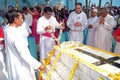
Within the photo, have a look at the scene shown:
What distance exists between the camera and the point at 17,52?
3725mm

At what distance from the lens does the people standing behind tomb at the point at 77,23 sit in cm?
686

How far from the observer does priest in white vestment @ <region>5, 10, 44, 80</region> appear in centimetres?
360

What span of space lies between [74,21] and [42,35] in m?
1.10

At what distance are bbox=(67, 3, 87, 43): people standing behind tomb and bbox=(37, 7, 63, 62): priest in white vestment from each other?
0.77 m

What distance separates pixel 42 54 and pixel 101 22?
1.86 metres

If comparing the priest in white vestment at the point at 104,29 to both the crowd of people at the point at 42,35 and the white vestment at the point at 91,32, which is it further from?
the white vestment at the point at 91,32

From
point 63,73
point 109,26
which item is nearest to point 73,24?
point 109,26

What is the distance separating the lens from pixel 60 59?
4.18 metres

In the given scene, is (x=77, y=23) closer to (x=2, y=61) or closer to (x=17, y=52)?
(x=2, y=61)

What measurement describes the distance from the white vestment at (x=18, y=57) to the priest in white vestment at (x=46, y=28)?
86.3 inches

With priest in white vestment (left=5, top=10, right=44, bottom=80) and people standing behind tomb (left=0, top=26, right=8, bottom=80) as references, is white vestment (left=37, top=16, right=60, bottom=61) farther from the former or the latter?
priest in white vestment (left=5, top=10, right=44, bottom=80)

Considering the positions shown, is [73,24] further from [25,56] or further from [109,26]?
[25,56]

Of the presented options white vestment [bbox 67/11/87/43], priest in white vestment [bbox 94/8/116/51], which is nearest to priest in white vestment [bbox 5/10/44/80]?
priest in white vestment [bbox 94/8/116/51]

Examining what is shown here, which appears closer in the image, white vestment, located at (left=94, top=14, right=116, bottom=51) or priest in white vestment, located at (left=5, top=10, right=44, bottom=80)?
priest in white vestment, located at (left=5, top=10, right=44, bottom=80)
